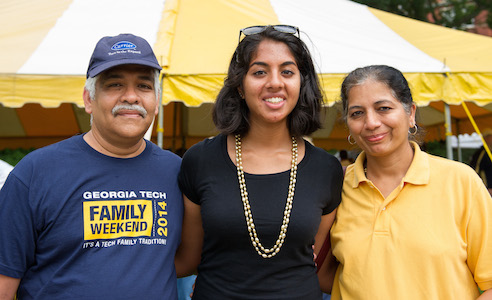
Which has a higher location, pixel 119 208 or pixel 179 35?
pixel 179 35

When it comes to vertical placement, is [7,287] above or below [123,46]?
below

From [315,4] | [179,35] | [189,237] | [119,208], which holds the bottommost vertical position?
[189,237]

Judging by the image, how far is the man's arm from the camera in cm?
153

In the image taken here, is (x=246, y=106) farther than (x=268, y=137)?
Yes

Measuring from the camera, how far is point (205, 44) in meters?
4.92

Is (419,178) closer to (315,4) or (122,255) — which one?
(122,255)

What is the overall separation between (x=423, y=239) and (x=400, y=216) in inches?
4.8

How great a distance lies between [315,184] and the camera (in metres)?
1.80

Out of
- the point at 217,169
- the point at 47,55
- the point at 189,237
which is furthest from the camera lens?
the point at 47,55

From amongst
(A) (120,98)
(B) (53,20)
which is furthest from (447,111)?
(B) (53,20)

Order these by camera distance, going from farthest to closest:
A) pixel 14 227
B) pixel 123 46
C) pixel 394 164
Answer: pixel 394 164
pixel 123 46
pixel 14 227

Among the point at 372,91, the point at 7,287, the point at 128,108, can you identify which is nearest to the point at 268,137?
the point at 372,91

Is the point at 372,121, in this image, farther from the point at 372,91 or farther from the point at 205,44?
the point at 205,44

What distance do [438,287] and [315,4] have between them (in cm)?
598
